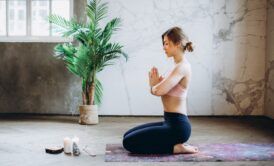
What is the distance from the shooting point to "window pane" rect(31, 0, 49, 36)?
6.67 metres

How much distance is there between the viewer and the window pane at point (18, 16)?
6691 millimetres

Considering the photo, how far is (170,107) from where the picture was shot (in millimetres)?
4016

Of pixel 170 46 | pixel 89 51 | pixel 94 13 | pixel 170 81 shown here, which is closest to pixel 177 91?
pixel 170 81

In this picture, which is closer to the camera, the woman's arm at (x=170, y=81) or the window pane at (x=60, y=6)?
the woman's arm at (x=170, y=81)

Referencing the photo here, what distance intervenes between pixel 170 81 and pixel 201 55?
2.79 meters

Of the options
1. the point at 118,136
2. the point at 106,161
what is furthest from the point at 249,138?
the point at 106,161

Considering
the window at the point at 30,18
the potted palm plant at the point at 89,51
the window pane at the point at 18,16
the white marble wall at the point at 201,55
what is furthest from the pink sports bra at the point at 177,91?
the window pane at the point at 18,16

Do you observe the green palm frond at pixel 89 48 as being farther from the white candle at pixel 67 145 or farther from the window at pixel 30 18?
the white candle at pixel 67 145

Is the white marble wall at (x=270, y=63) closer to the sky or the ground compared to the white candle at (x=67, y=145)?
closer to the sky

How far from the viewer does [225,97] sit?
21.9 ft

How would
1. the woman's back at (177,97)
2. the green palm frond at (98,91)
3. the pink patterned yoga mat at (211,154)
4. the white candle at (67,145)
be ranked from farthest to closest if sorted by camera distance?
the green palm frond at (98,91) < the white candle at (67,145) < the woman's back at (177,97) < the pink patterned yoga mat at (211,154)

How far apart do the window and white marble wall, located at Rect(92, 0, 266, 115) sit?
815 mm

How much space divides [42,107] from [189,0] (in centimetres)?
264

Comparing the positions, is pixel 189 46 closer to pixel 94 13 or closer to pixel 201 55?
pixel 94 13
